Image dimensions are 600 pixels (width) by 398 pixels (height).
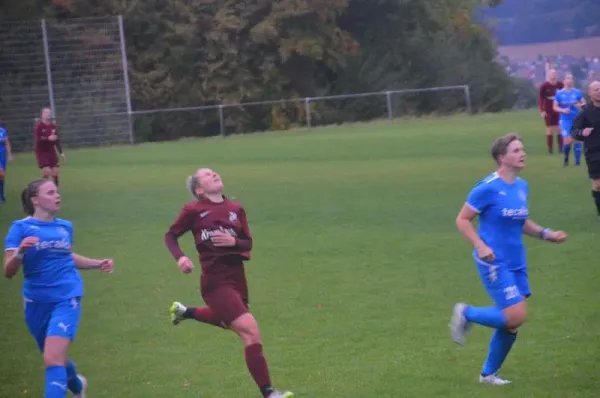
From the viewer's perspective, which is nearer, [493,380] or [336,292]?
[493,380]

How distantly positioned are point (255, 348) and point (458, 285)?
5.22 m

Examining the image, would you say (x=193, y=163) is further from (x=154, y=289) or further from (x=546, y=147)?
(x=154, y=289)

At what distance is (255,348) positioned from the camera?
7.82 metres

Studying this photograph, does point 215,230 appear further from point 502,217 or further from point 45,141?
point 45,141

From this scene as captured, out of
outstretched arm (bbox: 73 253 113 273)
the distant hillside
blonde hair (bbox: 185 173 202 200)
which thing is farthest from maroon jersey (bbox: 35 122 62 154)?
the distant hillside

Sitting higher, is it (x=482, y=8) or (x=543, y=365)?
(x=482, y=8)

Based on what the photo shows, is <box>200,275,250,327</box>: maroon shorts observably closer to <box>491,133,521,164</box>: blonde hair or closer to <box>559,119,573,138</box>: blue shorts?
<box>491,133,521,164</box>: blonde hair

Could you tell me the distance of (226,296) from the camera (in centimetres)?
802

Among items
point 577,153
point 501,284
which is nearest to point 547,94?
point 577,153

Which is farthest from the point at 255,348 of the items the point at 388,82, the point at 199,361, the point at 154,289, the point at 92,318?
the point at 388,82

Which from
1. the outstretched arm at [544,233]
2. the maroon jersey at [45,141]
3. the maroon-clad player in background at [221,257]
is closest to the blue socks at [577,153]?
the maroon jersey at [45,141]

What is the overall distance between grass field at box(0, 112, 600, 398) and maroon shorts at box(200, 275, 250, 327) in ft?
2.82

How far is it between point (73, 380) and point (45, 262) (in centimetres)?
91

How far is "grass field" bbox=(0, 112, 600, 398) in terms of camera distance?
29.4 ft
